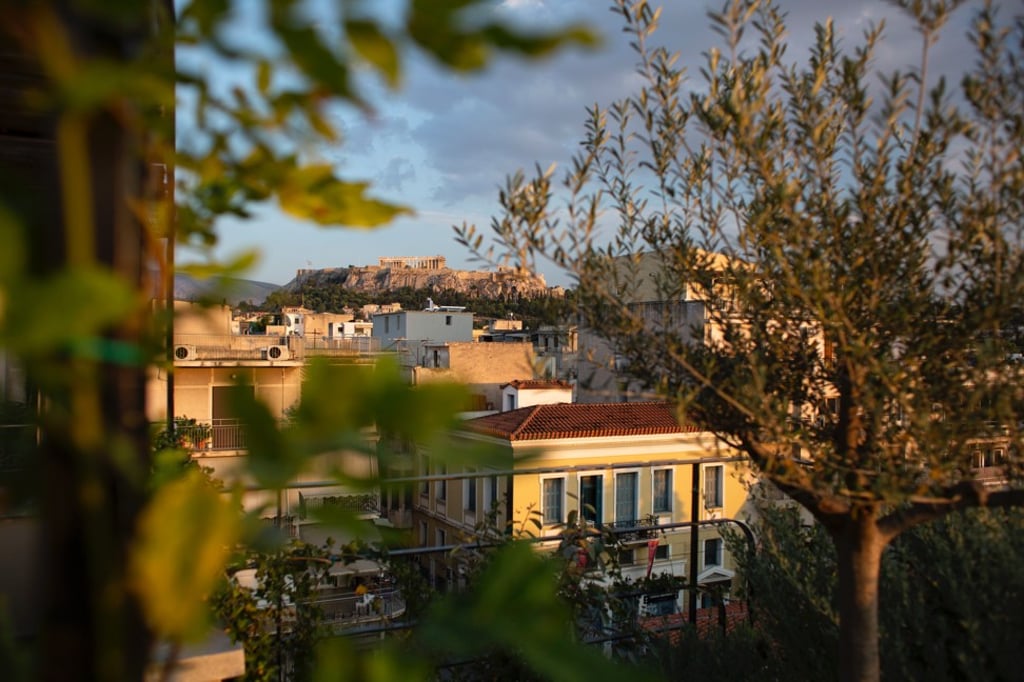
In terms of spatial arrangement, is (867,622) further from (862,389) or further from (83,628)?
(83,628)

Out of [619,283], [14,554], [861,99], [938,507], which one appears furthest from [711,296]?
[14,554]

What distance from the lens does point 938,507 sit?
2123mm

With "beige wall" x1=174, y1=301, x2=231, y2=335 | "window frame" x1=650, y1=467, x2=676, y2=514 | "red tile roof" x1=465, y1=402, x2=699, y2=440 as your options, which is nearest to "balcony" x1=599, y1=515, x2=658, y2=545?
"beige wall" x1=174, y1=301, x2=231, y2=335

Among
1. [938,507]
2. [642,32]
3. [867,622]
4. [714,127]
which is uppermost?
[642,32]

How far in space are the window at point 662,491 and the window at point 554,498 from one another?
96.8 inches

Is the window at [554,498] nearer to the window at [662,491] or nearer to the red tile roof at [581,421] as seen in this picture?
the red tile roof at [581,421]

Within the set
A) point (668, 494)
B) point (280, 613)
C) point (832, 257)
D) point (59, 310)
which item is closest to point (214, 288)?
point (59, 310)

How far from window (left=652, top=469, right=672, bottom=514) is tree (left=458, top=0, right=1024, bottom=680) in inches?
684

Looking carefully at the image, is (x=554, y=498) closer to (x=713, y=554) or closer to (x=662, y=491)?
(x=662, y=491)

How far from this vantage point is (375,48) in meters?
0.41

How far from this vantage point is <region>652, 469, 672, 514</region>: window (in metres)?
19.7

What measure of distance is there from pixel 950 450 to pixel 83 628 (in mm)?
2306

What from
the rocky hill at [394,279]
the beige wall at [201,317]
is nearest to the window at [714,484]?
the beige wall at [201,317]

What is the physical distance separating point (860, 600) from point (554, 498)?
17.1 m
